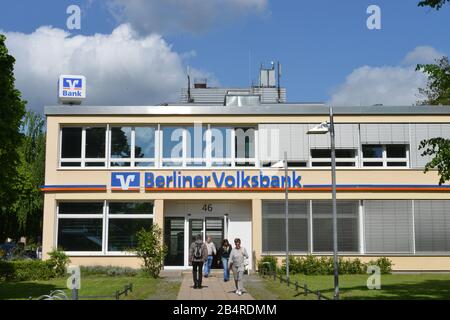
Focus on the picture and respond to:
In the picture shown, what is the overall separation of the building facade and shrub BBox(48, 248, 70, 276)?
3.26ft

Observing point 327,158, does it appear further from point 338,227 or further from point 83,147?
point 83,147

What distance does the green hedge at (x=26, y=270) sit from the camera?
23702 mm

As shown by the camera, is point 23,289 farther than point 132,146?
No

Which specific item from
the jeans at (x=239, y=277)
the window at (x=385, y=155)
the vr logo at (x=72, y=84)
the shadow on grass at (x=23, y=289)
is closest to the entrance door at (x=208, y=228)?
the window at (x=385, y=155)

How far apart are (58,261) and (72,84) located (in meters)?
8.13

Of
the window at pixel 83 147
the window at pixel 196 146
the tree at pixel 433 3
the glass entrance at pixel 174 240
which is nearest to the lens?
the tree at pixel 433 3

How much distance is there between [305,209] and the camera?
88.0 ft

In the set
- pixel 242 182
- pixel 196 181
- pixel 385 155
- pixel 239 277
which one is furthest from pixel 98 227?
pixel 385 155

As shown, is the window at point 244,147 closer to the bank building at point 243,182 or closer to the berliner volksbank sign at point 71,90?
the bank building at point 243,182

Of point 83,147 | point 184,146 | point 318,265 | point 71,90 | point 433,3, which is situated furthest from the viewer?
point 71,90

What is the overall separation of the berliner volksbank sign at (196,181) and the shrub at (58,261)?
344cm

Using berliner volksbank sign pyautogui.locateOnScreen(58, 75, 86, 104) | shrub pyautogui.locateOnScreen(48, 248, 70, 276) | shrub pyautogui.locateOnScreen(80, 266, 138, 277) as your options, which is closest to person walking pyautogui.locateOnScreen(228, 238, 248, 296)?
shrub pyautogui.locateOnScreen(80, 266, 138, 277)

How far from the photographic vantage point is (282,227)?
26.7 metres
